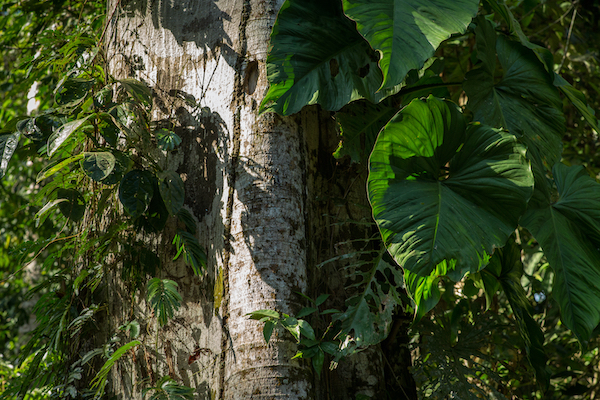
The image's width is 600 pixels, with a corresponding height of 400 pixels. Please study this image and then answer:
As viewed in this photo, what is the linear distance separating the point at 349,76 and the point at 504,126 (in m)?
0.55

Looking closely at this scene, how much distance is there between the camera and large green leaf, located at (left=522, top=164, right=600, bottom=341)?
1524 millimetres

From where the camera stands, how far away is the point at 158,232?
1790 millimetres

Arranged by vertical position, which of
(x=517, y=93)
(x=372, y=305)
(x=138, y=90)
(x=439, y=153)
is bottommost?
(x=372, y=305)

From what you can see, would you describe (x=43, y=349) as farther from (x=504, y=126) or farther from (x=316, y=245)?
(x=504, y=126)

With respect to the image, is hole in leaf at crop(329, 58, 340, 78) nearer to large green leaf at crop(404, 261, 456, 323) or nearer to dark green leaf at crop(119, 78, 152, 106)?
dark green leaf at crop(119, 78, 152, 106)

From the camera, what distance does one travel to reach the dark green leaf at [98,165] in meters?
1.57

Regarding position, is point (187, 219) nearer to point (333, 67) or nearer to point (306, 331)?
point (306, 331)

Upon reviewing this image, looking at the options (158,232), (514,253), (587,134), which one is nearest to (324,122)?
(158,232)

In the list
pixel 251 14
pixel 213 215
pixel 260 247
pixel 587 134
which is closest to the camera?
pixel 260 247

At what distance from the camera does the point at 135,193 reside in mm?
1665

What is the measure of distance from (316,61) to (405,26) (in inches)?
16.2

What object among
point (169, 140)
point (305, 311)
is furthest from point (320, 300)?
point (169, 140)

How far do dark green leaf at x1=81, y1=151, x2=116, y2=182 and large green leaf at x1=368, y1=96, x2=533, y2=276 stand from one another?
798 mm

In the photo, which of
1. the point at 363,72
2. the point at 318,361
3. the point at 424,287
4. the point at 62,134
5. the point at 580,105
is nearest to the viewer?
the point at 424,287
